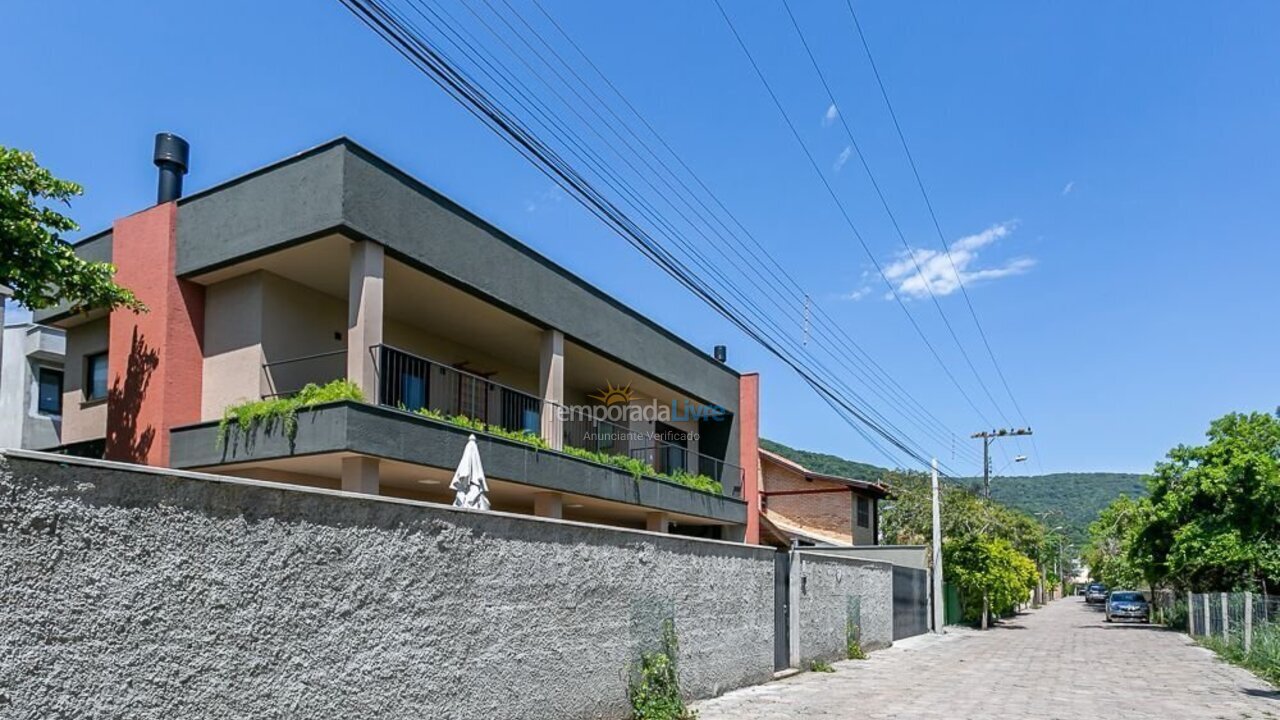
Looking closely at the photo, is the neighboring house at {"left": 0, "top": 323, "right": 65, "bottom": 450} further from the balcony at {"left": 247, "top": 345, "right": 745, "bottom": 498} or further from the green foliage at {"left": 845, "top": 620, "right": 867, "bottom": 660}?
the green foliage at {"left": 845, "top": 620, "right": 867, "bottom": 660}

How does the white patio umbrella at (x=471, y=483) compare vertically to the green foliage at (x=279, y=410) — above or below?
below

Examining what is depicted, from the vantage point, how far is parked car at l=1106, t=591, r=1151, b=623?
39.7 m

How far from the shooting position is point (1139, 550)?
3192 cm

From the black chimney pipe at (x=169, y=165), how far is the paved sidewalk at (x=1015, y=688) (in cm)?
1186

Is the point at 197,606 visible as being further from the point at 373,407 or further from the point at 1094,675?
the point at 1094,675

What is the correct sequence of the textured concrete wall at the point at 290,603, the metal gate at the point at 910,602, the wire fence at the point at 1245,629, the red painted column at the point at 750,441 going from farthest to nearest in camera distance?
1. the red painted column at the point at 750,441
2. the metal gate at the point at 910,602
3. the wire fence at the point at 1245,629
4. the textured concrete wall at the point at 290,603

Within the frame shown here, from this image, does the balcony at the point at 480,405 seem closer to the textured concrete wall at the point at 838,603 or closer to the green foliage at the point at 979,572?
the textured concrete wall at the point at 838,603

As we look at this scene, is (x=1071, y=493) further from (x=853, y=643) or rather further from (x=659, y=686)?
(x=659, y=686)

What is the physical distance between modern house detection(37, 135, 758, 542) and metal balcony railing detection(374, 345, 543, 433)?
0.18 feet

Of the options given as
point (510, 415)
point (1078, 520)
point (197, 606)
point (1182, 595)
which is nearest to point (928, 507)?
point (1182, 595)

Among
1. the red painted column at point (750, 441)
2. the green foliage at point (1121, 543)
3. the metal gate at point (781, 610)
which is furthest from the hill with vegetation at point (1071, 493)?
the metal gate at point (781, 610)

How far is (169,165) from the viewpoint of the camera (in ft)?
53.0

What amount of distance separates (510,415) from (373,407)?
6.55 metres

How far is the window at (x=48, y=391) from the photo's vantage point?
83.4 feet
